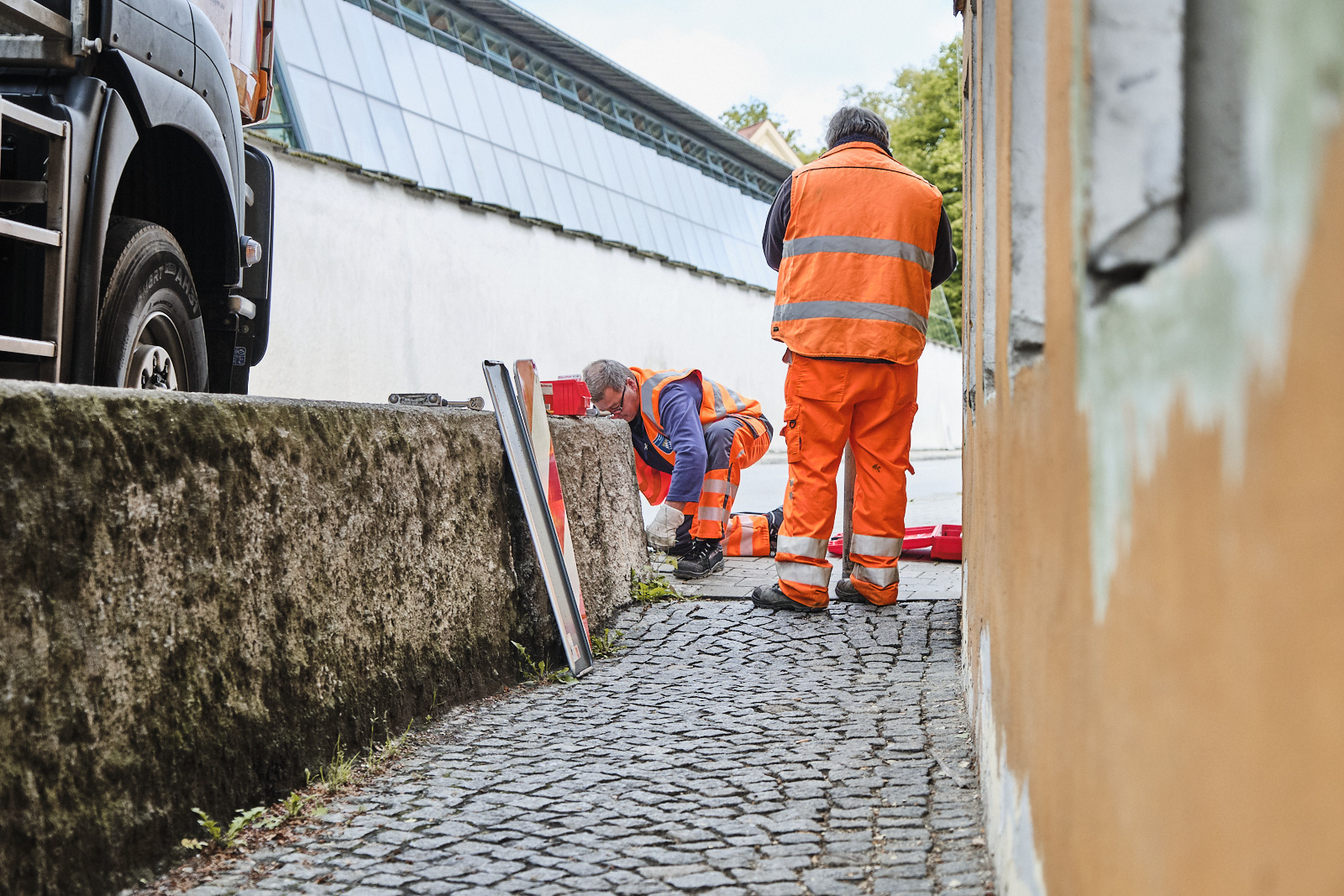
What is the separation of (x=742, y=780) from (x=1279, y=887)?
8.17 ft

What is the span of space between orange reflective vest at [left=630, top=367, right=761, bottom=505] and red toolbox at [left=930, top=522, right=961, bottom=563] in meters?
1.30

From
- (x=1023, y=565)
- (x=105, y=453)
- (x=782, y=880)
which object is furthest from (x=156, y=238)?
(x=1023, y=565)

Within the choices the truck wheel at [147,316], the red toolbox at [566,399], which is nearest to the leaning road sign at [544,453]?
the red toolbox at [566,399]

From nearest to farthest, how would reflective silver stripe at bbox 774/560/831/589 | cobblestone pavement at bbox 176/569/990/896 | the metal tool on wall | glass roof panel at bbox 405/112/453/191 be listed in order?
cobblestone pavement at bbox 176/569/990/896
the metal tool on wall
reflective silver stripe at bbox 774/560/831/589
glass roof panel at bbox 405/112/453/191

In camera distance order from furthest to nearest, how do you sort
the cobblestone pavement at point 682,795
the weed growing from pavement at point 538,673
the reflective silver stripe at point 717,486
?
1. the reflective silver stripe at point 717,486
2. the weed growing from pavement at point 538,673
3. the cobblestone pavement at point 682,795

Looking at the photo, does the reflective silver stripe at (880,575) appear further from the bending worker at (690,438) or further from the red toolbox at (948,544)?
the red toolbox at (948,544)

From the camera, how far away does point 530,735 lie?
11.8ft

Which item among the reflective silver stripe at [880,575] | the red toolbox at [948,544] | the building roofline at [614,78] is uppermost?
the building roofline at [614,78]

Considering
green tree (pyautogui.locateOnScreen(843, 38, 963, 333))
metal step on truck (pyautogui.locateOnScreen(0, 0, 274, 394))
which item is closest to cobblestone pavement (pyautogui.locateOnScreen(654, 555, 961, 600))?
metal step on truck (pyautogui.locateOnScreen(0, 0, 274, 394))

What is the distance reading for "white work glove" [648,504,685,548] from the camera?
679 cm

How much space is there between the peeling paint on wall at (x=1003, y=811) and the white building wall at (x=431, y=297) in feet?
31.7

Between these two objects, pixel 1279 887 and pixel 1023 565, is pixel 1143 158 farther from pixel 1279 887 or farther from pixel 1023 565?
pixel 1023 565

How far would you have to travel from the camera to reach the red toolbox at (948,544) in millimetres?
7004

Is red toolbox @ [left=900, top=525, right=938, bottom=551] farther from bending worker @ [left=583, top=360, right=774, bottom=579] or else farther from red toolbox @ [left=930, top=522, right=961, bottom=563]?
bending worker @ [left=583, top=360, right=774, bottom=579]
